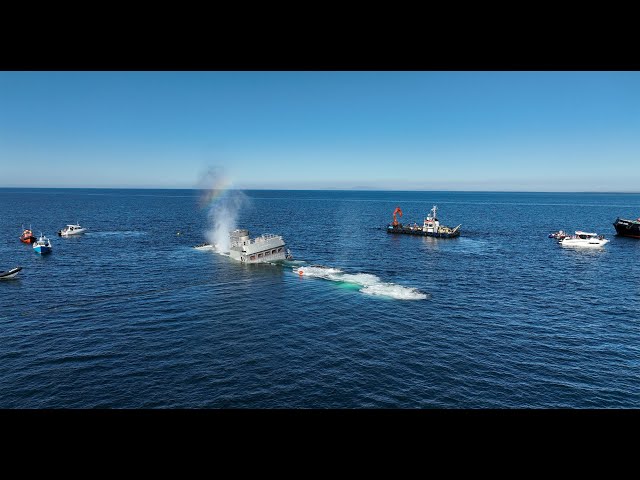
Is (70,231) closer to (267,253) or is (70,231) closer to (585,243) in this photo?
(267,253)

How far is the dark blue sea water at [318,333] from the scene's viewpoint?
92.9ft

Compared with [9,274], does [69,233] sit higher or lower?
higher

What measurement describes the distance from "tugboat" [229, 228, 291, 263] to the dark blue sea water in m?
3.08

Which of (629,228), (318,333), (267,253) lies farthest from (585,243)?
(318,333)

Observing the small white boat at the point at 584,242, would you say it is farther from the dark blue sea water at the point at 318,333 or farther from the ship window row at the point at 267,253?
the ship window row at the point at 267,253

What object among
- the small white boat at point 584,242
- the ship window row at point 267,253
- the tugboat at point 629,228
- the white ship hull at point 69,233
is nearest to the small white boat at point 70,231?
the white ship hull at point 69,233

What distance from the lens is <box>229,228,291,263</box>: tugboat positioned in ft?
234

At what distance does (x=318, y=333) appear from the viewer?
3916 centimetres

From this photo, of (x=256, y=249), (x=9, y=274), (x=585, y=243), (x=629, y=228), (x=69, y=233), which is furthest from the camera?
(x=629, y=228)

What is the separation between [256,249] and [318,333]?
118 feet
